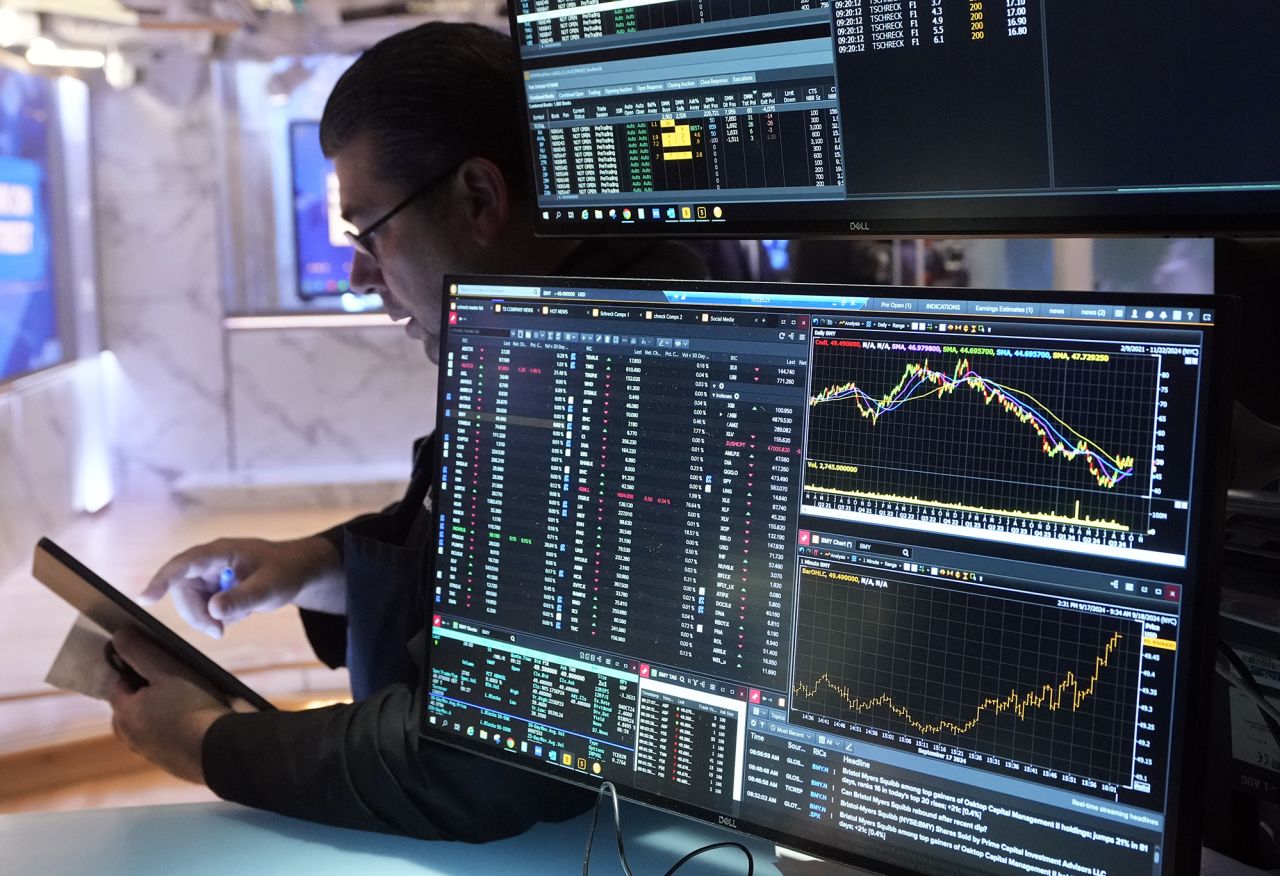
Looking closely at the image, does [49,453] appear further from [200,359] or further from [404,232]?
[404,232]

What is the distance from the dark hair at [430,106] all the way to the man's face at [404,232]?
17mm

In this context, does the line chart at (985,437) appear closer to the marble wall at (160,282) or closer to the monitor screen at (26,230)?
the monitor screen at (26,230)

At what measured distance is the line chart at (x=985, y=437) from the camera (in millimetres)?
659

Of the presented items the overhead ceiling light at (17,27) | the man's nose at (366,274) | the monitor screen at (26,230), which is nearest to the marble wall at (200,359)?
the monitor screen at (26,230)

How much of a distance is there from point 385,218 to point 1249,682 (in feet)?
3.17

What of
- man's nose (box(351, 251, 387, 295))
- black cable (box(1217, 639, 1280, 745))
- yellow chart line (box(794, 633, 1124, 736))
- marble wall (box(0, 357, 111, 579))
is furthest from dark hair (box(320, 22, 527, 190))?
marble wall (box(0, 357, 111, 579))

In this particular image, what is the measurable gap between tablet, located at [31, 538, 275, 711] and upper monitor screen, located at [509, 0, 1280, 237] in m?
0.56

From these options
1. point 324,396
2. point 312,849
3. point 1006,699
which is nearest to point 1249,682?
point 1006,699

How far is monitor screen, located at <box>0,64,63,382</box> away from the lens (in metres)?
4.43

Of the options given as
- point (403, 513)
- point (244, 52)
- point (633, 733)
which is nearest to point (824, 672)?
point (633, 733)

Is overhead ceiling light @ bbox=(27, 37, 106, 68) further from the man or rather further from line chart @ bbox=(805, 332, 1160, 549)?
line chart @ bbox=(805, 332, 1160, 549)

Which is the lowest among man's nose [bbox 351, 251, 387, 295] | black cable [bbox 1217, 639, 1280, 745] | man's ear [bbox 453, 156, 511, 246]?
black cable [bbox 1217, 639, 1280, 745]

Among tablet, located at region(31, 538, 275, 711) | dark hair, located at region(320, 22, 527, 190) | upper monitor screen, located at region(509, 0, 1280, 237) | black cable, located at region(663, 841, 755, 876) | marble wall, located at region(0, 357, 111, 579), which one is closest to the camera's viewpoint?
upper monitor screen, located at region(509, 0, 1280, 237)

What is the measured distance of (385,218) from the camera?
1300mm
